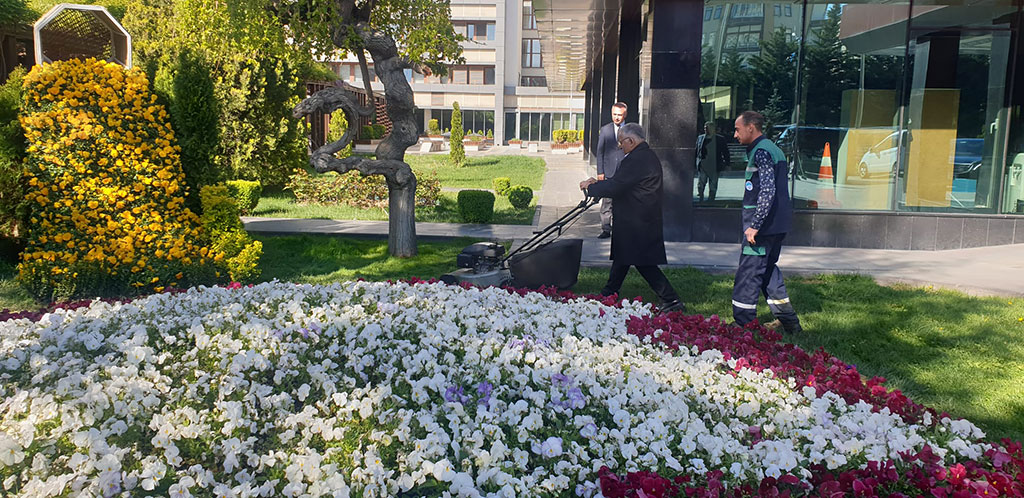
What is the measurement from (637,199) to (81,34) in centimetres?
1187

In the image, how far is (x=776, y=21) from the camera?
38.0 ft

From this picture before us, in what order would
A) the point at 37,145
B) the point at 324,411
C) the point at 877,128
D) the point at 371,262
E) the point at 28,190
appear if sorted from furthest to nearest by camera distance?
the point at 877,128 < the point at 371,262 < the point at 28,190 < the point at 37,145 < the point at 324,411

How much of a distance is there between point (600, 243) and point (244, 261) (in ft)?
16.4

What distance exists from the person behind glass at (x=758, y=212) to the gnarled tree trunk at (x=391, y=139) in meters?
4.49

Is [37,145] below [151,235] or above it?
above

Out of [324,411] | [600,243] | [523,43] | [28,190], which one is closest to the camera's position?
[324,411]

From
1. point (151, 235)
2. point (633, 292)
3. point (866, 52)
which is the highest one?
point (866, 52)

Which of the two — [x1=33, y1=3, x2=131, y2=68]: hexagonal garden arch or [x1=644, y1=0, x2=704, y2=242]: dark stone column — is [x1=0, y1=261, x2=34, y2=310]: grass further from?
[x1=644, y1=0, x2=704, y2=242]: dark stone column

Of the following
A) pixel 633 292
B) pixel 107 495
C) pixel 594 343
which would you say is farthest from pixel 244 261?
pixel 107 495

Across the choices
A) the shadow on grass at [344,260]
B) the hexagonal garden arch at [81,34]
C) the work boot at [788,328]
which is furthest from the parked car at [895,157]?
the hexagonal garden arch at [81,34]

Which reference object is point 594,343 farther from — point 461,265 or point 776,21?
point 776,21

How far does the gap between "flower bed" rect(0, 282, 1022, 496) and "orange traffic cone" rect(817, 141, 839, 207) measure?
304 inches

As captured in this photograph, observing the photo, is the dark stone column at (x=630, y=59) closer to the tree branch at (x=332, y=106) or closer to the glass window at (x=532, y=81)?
the tree branch at (x=332, y=106)

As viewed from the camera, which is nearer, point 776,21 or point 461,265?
point 461,265
